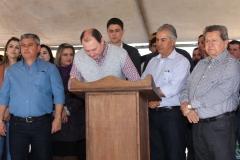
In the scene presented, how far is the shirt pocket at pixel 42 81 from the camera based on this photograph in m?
3.67

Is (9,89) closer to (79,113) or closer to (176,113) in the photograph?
(79,113)

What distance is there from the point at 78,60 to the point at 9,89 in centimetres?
104

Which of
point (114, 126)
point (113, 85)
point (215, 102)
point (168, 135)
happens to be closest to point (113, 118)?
point (114, 126)

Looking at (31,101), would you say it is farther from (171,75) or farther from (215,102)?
(215,102)

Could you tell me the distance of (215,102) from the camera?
2.93 metres

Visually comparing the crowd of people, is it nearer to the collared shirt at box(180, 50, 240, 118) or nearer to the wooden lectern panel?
the collared shirt at box(180, 50, 240, 118)

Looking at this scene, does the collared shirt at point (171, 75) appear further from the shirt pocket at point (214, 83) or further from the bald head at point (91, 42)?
the bald head at point (91, 42)

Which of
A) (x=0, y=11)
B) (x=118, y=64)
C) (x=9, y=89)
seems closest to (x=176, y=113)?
(x=118, y=64)

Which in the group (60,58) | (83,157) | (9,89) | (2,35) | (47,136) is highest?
(2,35)

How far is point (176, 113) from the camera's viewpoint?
3.44 m

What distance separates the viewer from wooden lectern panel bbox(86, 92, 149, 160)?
7.83ft

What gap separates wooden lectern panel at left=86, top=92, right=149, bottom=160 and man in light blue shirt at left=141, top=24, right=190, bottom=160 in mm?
977

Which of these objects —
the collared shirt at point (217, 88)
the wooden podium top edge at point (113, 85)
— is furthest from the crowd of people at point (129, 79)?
the wooden podium top edge at point (113, 85)

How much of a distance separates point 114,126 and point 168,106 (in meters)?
1.15
